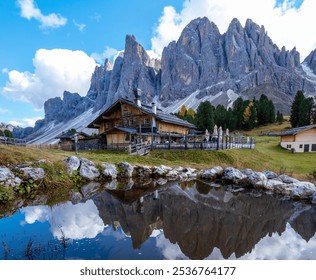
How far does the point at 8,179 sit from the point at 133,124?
70.5ft

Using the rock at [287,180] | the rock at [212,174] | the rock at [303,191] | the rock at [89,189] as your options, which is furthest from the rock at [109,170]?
the rock at [287,180]

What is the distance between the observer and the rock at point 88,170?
45.9 ft

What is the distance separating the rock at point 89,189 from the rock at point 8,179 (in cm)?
356

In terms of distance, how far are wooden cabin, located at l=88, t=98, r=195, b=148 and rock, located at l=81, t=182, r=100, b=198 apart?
13.9 m

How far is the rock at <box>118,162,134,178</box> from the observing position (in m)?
15.4

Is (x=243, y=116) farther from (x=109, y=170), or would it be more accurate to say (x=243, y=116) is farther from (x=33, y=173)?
(x=33, y=173)

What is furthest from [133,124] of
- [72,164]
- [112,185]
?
[112,185]

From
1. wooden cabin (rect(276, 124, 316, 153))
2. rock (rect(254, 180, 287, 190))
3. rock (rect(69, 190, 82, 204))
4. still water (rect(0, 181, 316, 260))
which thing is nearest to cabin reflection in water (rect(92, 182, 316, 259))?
still water (rect(0, 181, 316, 260))

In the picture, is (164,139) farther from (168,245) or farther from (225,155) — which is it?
(168,245)

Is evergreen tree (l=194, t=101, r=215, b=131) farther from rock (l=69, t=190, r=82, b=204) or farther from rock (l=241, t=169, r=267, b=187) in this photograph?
rock (l=69, t=190, r=82, b=204)

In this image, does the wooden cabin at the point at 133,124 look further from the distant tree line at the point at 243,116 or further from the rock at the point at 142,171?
the distant tree line at the point at 243,116

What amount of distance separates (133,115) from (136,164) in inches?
616
